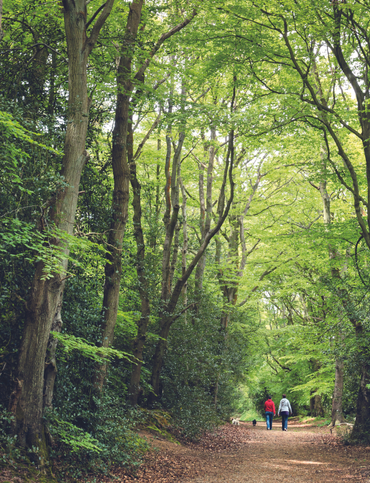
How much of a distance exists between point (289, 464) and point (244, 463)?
105 cm

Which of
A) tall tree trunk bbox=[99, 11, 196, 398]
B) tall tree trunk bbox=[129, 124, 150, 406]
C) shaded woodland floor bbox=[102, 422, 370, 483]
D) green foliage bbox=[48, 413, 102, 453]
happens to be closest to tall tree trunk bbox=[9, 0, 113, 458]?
green foliage bbox=[48, 413, 102, 453]

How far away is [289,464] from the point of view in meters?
9.41

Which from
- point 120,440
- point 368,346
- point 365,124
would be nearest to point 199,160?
point 365,124

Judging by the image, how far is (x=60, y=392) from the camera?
6.51m

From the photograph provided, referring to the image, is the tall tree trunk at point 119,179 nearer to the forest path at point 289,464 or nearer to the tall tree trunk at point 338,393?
the forest path at point 289,464

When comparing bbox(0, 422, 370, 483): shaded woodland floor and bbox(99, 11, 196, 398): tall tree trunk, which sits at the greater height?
bbox(99, 11, 196, 398): tall tree trunk

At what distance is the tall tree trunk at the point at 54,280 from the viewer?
544 centimetres

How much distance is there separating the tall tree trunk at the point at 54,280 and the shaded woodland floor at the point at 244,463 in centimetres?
81

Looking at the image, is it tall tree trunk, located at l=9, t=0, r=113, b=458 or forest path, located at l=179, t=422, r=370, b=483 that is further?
forest path, located at l=179, t=422, r=370, b=483

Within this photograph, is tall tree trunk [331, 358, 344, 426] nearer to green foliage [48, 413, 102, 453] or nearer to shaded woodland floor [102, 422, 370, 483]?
shaded woodland floor [102, 422, 370, 483]

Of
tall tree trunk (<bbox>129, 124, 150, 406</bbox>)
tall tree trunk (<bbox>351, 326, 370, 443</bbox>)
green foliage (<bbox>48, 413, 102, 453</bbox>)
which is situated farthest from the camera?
tall tree trunk (<bbox>351, 326, 370, 443</bbox>)

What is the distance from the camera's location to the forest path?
7.72 metres

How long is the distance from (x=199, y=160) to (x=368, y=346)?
10332 millimetres

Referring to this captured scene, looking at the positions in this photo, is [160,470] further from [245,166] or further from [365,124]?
[245,166]
